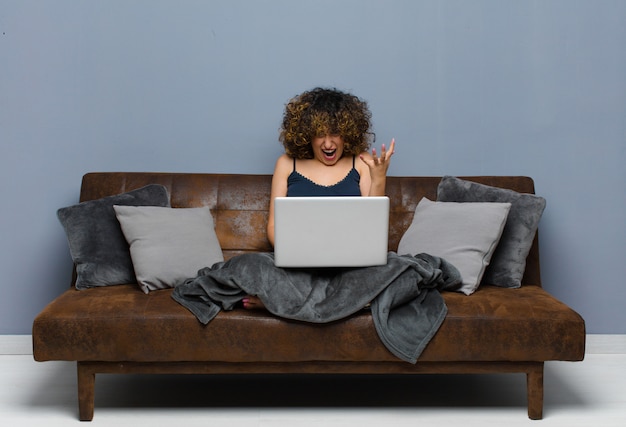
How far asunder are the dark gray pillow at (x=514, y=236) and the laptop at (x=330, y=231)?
669 mm

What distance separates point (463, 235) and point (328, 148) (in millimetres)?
675

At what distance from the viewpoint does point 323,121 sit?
3225 mm

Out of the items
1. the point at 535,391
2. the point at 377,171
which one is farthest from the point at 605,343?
the point at 377,171

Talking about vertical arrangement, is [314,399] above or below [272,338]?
below

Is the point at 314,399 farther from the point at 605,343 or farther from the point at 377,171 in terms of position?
the point at 605,343

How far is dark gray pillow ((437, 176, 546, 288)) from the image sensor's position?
3.10 meters

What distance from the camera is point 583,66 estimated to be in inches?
143

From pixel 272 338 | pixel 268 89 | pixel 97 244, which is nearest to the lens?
pixel 272 338

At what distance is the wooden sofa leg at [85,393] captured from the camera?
274 centimetres

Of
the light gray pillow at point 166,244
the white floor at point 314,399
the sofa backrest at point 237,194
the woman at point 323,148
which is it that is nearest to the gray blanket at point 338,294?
the light gray pillow at point 166,244

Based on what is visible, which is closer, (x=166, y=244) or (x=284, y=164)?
(x=166, y=244)

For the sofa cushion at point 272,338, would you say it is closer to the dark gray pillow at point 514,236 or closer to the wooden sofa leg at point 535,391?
the wooden sofa leg at point 535,391

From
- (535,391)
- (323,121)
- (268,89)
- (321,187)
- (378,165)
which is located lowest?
(535,391)

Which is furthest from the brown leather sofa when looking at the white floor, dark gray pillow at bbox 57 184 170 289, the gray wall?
the gray wall
